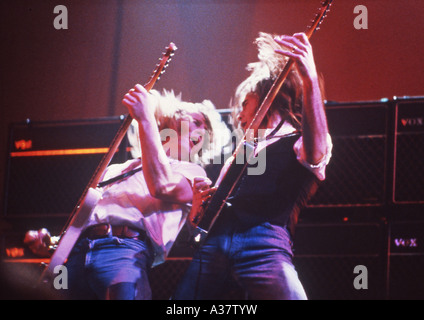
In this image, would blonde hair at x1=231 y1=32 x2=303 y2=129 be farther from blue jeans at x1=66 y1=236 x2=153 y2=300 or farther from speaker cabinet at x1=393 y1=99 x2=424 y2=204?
blue jeans at x1=66 y1=236 x2=153 y2=300

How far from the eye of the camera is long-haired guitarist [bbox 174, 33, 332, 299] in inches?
70.9

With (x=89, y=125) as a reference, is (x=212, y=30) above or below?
above

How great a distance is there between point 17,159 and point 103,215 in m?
1.09

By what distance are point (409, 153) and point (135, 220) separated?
1.31 metres

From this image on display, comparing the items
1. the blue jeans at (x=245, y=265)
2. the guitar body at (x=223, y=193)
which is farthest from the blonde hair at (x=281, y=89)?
the blue jeans at (x=245, y=265)

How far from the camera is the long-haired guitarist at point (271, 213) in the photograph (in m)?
1.80

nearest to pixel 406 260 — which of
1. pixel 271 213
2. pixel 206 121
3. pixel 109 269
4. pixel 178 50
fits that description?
pixel 271 213

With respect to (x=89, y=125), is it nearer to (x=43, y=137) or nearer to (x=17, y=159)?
(x=43, y=137)

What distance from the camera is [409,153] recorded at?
8.16ft

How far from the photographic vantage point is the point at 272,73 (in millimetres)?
2217

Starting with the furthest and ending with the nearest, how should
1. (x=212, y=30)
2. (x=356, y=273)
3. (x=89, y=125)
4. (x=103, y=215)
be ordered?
(x=212, y=30)
(x=89, y=125)
(x=356, y=273)
(x=103, y=215)

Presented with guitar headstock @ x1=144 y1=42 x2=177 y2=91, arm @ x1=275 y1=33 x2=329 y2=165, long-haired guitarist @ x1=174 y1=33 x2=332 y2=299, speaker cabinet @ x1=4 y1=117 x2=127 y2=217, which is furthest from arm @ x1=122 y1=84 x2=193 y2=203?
speaker cabinet @ x1=4 y1=117 x2=127 y2=217

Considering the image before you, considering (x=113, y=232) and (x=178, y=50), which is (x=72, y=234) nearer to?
(x=113, y=232)

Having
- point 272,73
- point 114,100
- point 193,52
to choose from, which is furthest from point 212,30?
point 272,73
